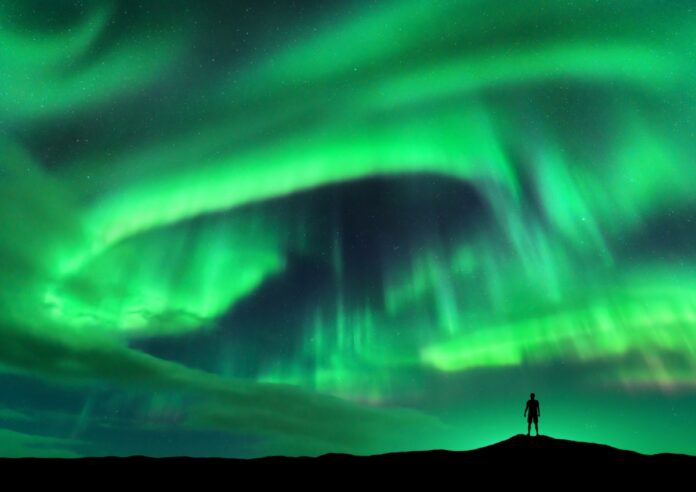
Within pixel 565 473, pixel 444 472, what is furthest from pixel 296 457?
pixel 565 473

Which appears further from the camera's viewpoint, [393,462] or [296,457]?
[296,457]

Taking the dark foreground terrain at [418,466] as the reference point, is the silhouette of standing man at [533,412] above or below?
above

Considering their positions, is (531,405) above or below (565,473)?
above

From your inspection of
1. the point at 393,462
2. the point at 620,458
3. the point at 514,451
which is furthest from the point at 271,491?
the point at 620,458


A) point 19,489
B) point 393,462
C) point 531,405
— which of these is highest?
point 531,405

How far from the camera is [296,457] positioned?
43781 millimetres

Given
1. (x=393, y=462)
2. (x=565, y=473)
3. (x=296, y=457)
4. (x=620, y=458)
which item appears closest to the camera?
(x=565, y=473)

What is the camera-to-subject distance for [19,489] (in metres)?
38.3

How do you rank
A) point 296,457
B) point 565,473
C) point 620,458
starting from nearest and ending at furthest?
point 565,473 < point 620,458 < point 296,457

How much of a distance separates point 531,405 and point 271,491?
56.4 feet

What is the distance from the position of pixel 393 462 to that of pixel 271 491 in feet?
27.0

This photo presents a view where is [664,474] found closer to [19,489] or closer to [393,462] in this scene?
[393,462]

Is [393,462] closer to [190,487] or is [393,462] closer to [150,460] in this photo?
[190,487]

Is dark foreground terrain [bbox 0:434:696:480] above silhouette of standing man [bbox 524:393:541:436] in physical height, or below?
below
